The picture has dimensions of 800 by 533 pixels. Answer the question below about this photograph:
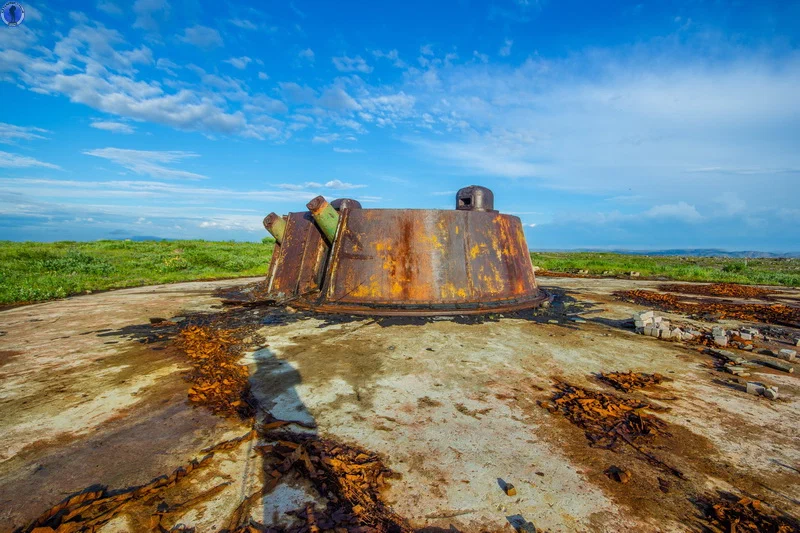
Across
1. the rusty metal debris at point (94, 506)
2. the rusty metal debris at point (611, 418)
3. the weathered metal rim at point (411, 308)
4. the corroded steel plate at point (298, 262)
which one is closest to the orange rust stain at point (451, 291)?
the weathered metal rim at point (411, 308)

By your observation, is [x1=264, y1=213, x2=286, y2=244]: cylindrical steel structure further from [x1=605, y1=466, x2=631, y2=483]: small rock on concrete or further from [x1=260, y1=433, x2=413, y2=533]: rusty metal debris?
[x1=605, y1=466, x2=631, y2=483]: small rock on concrete

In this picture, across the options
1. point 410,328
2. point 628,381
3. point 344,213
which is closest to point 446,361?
point 410,328

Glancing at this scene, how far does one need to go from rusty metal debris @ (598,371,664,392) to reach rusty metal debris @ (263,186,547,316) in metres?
2.59

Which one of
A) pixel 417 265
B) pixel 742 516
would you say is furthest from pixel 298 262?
pixel 742 516

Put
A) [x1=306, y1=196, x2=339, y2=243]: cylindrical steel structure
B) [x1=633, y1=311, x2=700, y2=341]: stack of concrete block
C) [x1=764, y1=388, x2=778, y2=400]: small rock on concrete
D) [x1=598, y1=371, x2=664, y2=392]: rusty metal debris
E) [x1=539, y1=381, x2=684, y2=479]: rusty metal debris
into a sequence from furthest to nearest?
[x1=306, y1=196, x2=339, y2=243]: cylindrical steel structure < [x1=633, y1=311, x2=700, y2=341]: stack of concrete block < [x1=598, y1=371, x2=664, y2=392]: rusty metal debris < [x1=764, y1=388, x2=778, y2=400]: small rock on concrete < [x1=539, y1=381, x2=684, y2=479]: rusty metal debris

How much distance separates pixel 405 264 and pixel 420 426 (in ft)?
12.6

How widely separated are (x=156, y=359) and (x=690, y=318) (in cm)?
828

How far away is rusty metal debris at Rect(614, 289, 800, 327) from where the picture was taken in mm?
6629

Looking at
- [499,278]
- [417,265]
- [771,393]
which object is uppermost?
[417,265]

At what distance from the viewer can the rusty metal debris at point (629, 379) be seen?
3.42 meters

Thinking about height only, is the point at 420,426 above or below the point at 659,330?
below

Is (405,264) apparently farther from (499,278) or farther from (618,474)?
(618,474)

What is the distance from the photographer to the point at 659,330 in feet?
17.1

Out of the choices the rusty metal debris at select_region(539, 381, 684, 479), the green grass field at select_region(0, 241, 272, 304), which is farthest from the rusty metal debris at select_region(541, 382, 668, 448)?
the green grass field at select_region(0, 241, 272, 304)
